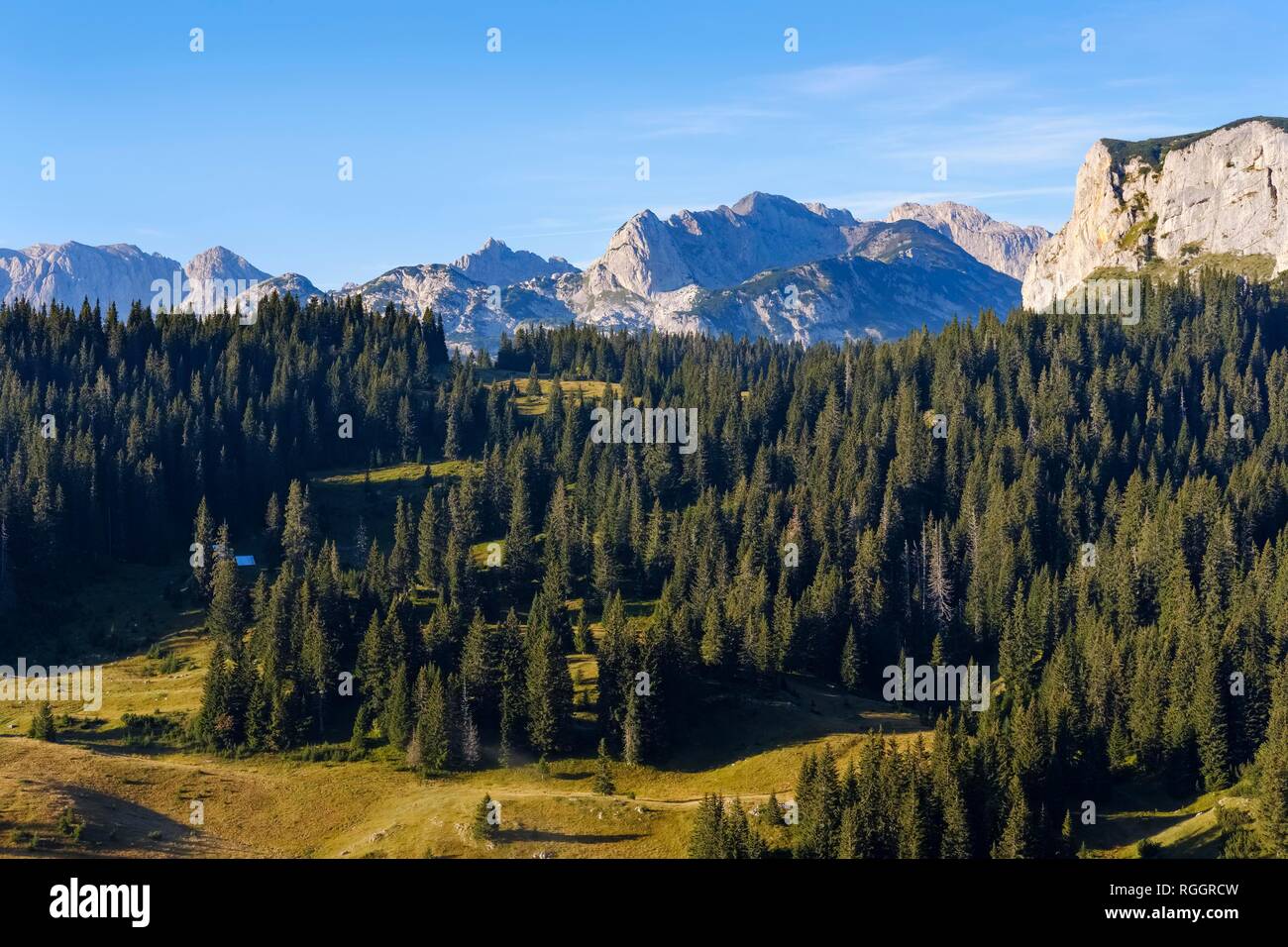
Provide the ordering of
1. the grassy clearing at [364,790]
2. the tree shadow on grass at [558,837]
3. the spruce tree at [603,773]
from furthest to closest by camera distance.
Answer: the spruce tree at [603,773] < the tree shadow on grass at [558,837] < the grassy clearing at [364,790]

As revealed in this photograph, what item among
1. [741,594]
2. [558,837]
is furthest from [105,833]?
[741,594]

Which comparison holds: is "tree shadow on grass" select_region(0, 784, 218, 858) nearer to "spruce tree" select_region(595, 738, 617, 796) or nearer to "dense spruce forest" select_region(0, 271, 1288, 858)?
"dense spruce forest" select_region(0, 271, 1288, 858)

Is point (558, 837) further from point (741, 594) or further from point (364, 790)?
point (741, 594)

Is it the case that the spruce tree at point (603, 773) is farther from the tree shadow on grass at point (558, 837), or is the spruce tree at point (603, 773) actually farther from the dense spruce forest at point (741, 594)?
the tree shadow on grass at point (558, 837)

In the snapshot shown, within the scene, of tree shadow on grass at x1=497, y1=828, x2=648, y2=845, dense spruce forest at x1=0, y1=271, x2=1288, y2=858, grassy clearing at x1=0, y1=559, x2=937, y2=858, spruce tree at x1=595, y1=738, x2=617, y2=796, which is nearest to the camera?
grassy clearing at x1=0, y1=559, x2=937, y2=858

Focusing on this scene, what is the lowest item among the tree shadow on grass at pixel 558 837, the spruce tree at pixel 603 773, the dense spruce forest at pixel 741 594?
the tree shadow on grass at pixel 558 837

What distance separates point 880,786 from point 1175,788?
3534 cm

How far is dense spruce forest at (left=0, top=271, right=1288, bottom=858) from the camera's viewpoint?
327 ft

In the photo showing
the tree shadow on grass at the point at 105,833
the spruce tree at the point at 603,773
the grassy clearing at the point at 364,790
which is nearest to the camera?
the tree shadow on grass at the point at 105,833

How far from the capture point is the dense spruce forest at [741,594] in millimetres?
99750

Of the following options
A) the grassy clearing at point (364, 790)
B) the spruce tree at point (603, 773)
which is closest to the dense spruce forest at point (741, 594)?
the spruce tree at point (603, 773)

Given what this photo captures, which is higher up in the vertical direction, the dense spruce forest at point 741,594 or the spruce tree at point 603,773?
the dense spruce forest at point 741,594

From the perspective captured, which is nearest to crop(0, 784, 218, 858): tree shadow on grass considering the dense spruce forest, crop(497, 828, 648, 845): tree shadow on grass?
the dense spruce forest

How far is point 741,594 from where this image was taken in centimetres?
13662
